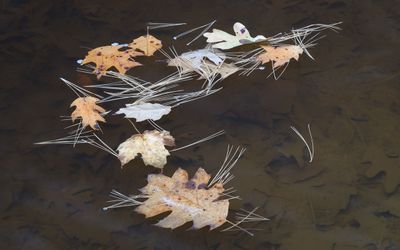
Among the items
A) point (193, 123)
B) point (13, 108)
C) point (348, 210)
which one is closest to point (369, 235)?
point (348, 210)

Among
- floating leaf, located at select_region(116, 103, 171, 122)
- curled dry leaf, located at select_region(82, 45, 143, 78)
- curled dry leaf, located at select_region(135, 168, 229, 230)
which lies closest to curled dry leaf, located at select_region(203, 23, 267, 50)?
curled dry leaf, located at select_region(82, 45, 143, 78)

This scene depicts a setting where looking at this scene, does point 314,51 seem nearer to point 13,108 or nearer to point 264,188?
point 264,188

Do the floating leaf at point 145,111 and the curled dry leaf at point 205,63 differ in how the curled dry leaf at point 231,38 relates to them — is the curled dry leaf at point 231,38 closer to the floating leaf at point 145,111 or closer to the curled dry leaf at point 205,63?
the curled dry leaf at point 205,63

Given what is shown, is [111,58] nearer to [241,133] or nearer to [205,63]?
[205,63]

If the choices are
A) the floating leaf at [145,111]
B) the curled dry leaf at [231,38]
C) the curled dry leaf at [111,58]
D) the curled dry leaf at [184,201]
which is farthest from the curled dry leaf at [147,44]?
the curled dry leaf at [184,201]

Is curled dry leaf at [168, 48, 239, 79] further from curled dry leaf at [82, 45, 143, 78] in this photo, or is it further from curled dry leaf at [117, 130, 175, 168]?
curled dry leaf at [117, 130, 175, 168]
